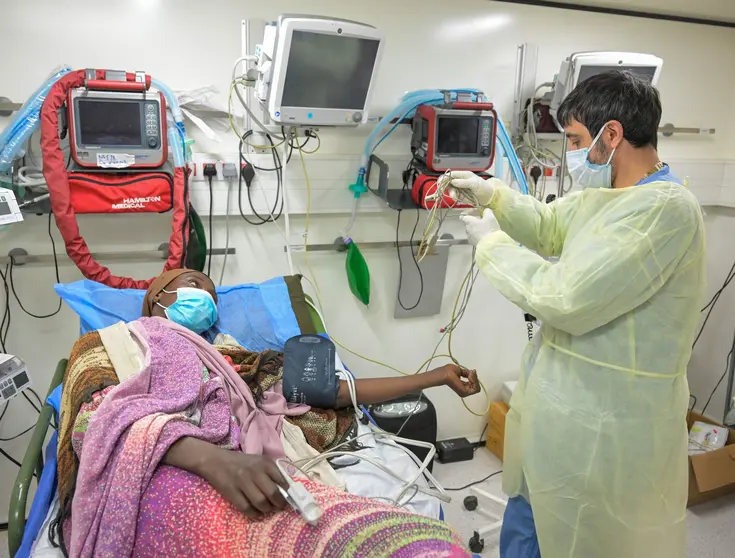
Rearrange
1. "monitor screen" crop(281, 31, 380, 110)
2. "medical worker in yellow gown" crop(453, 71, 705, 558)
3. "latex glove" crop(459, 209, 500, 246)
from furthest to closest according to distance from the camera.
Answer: "monitor screen" crop(281, 31, 380, 110) < "latex glove" crop(459, 209, 500, 246) < "medical worker in yellow gown" crop(453, 71, 705, 558)

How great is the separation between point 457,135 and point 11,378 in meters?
1.69

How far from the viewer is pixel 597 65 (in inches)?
85.4

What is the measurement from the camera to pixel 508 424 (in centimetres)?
156

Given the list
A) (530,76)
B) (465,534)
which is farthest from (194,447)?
(530,76)

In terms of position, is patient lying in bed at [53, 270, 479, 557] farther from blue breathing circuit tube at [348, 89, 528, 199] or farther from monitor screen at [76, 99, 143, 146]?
blue breathing circuit tube at [348, 89, 528, 199]

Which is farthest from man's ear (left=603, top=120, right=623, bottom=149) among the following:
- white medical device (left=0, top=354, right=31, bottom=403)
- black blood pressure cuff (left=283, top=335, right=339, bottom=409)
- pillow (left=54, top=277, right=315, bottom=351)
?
white medical device (left=0, top=354, right=31, bottom=403)

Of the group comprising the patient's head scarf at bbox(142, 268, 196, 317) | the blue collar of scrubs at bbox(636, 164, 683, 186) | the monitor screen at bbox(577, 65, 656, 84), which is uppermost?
the monitor screen at bbox(577, 65, 656, 84)

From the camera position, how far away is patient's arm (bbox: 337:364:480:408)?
1716mm

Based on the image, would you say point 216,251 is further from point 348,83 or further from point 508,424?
point 508,424

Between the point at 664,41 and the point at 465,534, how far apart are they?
2.49 metres

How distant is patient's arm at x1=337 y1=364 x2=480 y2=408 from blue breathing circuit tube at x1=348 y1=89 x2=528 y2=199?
0.88m

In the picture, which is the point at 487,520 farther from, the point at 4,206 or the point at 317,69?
the point at 4,206

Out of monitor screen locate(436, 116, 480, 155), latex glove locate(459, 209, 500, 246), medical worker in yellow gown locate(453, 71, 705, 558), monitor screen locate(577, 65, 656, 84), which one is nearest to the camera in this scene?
medical worker in yellow gown locate(453, 71, 705, 558)

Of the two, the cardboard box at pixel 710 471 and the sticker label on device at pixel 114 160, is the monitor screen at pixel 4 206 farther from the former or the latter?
the cardboard box at pixel 710 471
